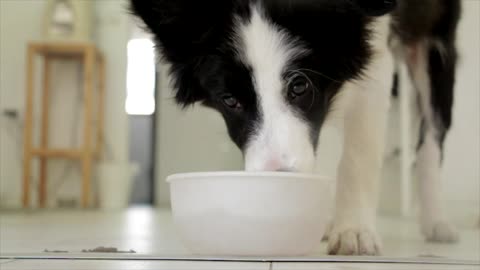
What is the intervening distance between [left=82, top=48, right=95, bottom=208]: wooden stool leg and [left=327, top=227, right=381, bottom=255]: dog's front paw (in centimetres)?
347

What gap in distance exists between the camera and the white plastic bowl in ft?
3.40

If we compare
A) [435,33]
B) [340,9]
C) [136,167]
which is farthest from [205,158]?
[340,9]

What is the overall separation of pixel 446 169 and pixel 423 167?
297 millimetres

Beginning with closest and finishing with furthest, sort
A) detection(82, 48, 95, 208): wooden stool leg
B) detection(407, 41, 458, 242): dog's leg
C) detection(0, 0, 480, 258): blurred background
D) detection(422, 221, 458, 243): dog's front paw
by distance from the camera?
1. detection(422, 221, 458, 243): dog's front paw
2. detection(407, 41, 458, 242): dog's leg
3. detection(0, 0, 480, 258): blurred background
4. detection(82, 48, 95, 208): wooden stool leg

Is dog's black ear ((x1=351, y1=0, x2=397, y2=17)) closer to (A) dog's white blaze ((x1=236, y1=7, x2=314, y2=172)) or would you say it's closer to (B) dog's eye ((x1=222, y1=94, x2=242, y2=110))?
(A) dog's white blaze ((x1=236, y1=7, x2=314, y2=172))

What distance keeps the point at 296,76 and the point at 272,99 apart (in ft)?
0.28

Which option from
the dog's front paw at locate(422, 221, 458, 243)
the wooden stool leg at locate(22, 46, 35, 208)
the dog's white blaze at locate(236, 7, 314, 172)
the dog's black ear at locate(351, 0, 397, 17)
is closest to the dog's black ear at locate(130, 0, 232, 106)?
the dog's white blaze at locate(236, 7, 314, 172)

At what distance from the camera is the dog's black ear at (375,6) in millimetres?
1367

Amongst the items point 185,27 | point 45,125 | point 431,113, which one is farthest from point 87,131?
point 185,27

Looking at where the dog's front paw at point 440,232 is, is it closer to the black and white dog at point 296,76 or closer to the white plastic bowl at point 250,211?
the black and white dog at point 296,76

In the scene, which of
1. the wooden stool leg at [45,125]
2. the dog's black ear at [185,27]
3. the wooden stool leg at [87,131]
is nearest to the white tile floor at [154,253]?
the dog's black ear at [185,27]

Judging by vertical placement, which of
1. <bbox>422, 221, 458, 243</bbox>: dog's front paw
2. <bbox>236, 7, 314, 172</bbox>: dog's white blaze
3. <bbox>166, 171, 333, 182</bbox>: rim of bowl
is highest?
<bbox>236, 7, 314, 172</bbox>: dog's white blaze

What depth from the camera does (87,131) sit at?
180 inches

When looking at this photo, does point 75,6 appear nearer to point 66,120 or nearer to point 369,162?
point 66,120
